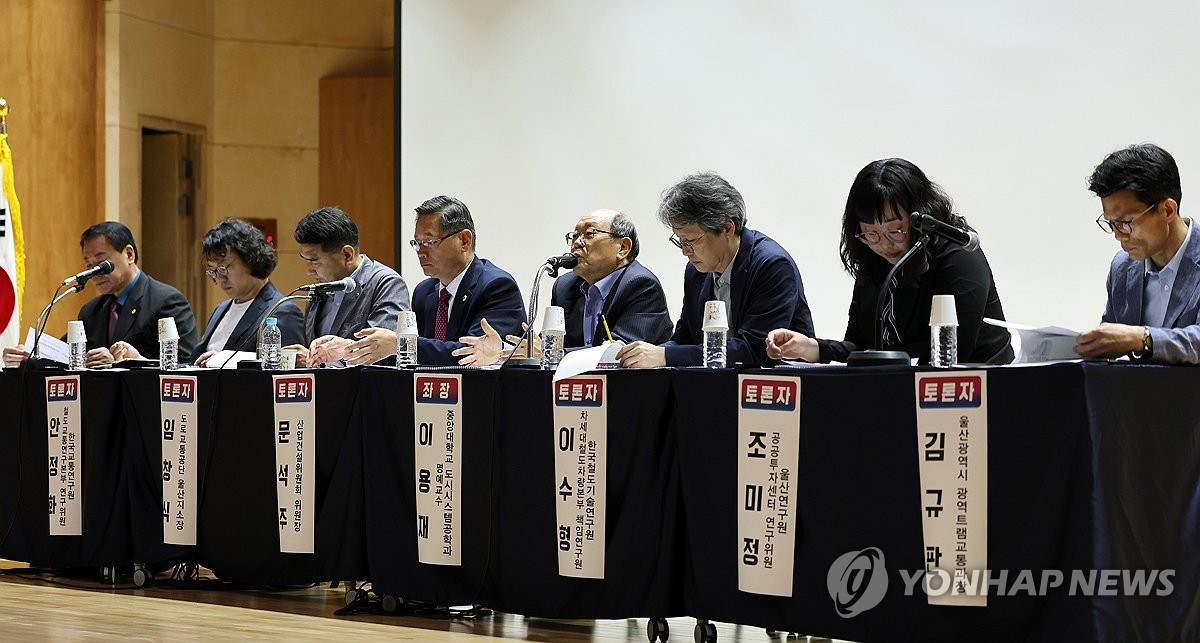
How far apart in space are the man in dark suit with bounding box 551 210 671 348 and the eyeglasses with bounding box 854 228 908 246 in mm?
1206

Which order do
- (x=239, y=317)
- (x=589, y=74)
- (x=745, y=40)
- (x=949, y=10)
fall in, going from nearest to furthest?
(x=239, y=317) < (x=949, y=10) < (x=745, y=40) < (x=589, y=74)

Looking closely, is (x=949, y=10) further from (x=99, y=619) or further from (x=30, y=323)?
(x=30, y=323)

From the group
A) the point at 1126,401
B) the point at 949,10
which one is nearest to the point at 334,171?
the point at 949,10

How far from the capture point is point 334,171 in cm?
832

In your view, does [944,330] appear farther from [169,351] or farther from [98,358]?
[98,358]

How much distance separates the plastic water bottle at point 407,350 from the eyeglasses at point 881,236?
1.28 m

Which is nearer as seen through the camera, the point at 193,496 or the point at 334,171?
the point at 193,496

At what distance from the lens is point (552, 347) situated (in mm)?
3455

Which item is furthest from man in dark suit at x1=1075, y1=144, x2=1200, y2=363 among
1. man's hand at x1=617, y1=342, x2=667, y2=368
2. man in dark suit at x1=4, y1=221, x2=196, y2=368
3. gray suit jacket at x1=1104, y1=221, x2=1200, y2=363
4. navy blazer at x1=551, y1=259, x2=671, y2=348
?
man in dark suit at x1=4, y1=221, x2=196, y2=368

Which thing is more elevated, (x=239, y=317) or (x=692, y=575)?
(x=239, y=317)

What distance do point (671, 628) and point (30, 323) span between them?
16.9ft

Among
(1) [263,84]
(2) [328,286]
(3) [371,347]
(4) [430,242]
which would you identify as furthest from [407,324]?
(1) [263,84]

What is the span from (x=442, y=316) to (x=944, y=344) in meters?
2.05

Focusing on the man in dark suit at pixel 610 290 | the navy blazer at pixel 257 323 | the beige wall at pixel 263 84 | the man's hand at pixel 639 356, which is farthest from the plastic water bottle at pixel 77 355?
the beige wall at pixel 263 84
